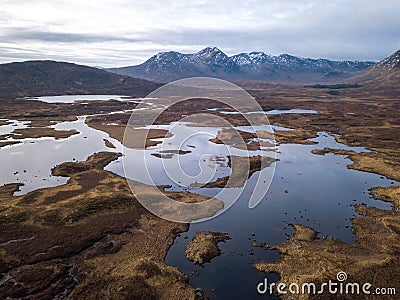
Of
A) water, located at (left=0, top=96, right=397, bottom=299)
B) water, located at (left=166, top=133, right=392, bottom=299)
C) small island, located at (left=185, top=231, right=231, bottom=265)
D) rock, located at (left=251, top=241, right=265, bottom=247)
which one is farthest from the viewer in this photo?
rock, located at (left=251, top=241, right=265, bottom=247)

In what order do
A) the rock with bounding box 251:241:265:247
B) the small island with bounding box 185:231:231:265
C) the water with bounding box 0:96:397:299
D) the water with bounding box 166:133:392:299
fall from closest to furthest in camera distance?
the water with bounding box 166:133:392:299
the water with bounding box 0:96:397:299
the small island with bounding box 185:231:231:265
the rock with bounding box 251:241:265:247

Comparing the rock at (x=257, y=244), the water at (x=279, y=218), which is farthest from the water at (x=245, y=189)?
the rock at (x=257, y=244)

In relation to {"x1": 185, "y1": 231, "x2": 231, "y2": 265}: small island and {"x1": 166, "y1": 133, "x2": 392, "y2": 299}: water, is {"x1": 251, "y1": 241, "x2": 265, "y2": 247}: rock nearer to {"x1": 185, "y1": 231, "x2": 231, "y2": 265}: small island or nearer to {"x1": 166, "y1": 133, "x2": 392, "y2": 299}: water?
{"x1": 166, "y1": 133, "x2": 392, "y2": 299}: water

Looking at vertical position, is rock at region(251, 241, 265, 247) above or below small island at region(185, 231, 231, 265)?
above

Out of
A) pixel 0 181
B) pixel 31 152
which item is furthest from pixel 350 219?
pixel 31 152

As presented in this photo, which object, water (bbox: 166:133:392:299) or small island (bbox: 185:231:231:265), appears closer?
water (bbox: 166:133:392:299)

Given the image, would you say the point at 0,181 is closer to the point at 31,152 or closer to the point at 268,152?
the point at 31,152

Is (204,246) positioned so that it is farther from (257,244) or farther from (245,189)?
(245,189)

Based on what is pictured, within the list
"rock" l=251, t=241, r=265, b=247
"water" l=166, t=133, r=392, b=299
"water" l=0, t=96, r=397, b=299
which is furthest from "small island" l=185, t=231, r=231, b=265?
"rock" l=251, t=241, r=265, b=247

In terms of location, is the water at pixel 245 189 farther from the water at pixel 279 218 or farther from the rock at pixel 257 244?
the rock at pixel 257 244
